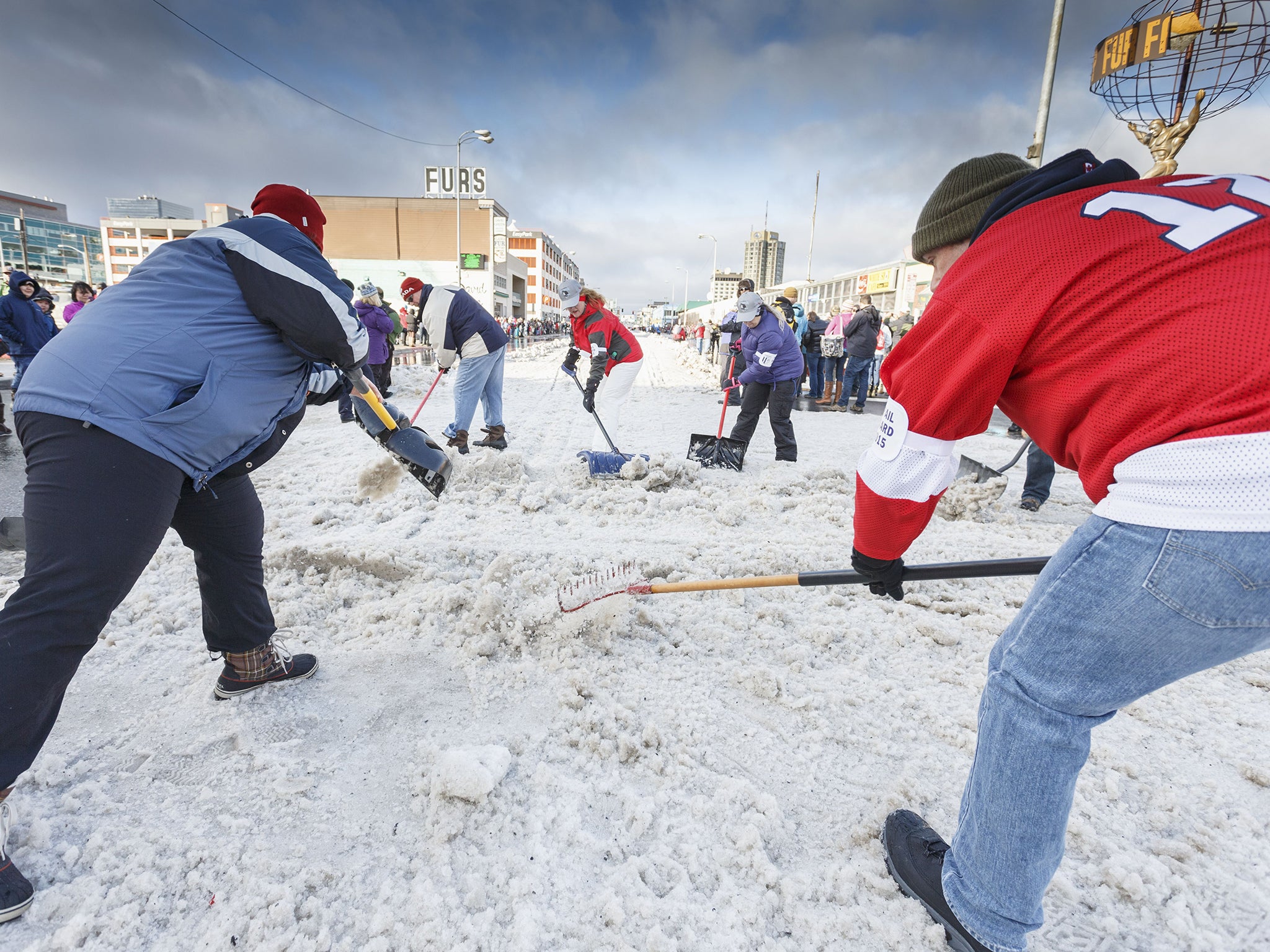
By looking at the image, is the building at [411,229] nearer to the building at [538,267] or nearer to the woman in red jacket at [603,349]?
the building at [538,267]

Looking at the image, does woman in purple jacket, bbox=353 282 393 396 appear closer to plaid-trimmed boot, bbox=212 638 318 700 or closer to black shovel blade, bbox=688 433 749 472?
black shovel blade, bbox=688 433 749 472

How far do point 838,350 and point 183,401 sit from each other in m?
9.75

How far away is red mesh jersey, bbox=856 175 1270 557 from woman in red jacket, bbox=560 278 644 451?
4650 mm

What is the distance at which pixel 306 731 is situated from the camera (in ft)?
6.36

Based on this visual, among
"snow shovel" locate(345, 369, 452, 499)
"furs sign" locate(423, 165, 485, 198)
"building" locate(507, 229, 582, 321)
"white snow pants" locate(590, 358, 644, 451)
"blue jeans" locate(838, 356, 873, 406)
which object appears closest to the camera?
"snow shovel" locate(345, 369, 452, 499)

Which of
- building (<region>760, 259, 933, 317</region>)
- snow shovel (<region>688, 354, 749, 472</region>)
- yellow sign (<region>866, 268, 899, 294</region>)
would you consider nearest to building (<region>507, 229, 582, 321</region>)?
building (<region>760, 259, 933, 317</region>)

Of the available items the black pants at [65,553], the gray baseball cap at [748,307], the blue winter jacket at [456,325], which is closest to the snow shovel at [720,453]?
the gray baseball cap at [748,307]

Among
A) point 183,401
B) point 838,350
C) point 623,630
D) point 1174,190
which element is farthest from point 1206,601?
point 838,350

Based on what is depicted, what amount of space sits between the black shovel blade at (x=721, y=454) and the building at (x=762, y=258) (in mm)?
74861

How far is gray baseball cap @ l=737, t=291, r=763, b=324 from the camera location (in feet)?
18.5

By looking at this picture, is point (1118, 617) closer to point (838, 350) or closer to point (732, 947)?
point (732, 947)

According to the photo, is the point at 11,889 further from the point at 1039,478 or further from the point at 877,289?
the point at 877,289

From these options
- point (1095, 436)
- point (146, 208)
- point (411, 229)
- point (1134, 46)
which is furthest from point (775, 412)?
point (146, 208)

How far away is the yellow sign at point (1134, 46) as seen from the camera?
3938 mm
